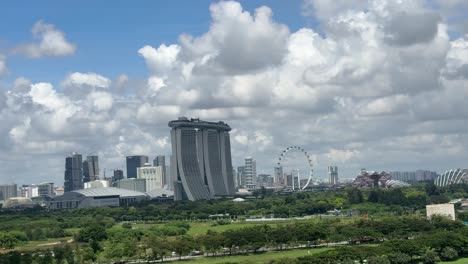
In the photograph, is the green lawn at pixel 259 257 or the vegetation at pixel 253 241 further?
the green lawn at pixel 259 257

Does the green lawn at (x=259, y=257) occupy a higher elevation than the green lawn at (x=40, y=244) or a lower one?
lower

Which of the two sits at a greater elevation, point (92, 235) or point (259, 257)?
point (92, 235)

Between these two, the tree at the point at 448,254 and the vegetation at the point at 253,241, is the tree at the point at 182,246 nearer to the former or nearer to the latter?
the vegetation at the point at 253,241

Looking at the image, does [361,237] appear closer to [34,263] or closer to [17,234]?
[34,263]

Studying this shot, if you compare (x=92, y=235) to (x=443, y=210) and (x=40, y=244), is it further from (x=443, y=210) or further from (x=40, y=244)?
(x=443, y=210)

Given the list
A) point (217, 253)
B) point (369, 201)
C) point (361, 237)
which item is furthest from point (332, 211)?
point (217, 253)

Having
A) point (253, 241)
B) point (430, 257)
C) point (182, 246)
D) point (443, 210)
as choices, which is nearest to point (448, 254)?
point (430, 257)

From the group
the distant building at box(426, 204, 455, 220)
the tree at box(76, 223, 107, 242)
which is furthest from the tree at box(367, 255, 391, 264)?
the tree at box(76, 223, 107, 242)

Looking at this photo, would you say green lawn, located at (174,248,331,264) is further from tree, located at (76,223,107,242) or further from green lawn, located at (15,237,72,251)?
green lawn, located at (15,237,72,251)

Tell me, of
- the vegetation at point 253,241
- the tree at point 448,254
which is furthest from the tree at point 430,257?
the tree at point 448,254

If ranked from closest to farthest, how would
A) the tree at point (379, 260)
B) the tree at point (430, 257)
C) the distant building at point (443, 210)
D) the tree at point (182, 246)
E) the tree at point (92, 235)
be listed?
1. the tree at point (379, 260)
2. the tree at point (430, 257)
3. the tree at point (182, 246)
4. the tree at point (92, 235)
5. the distant building at point (443, 210)

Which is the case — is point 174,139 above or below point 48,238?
above
